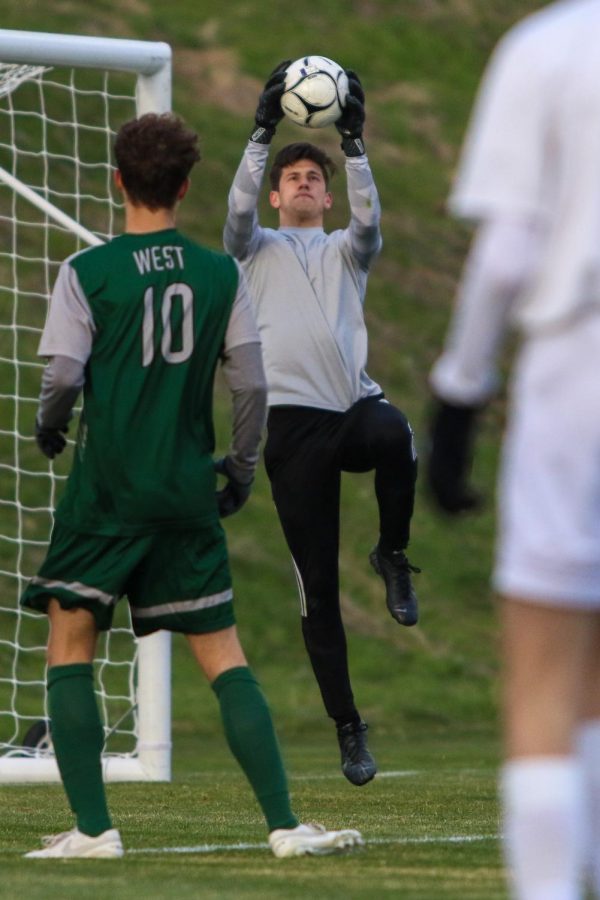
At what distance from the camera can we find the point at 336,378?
7.23 meters

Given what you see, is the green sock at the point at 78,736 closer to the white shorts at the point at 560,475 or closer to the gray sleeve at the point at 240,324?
the gray sleeve at the point at 240,324

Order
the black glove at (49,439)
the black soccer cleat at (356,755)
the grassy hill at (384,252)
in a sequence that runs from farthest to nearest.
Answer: the grassy hill at (384,252)
the black soccer cleat at (356,755)
the black glove at (49,439)

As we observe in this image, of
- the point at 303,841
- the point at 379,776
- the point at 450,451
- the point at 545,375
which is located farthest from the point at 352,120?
the point at 545,375

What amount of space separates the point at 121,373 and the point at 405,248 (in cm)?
2079

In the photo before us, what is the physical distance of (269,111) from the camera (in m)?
7.04

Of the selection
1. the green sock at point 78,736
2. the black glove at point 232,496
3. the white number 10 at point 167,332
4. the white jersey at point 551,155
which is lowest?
the green sock at point 78,736

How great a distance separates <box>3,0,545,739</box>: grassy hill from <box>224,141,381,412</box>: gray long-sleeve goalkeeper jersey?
8198 millimetres

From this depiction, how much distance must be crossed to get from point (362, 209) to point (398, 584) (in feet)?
Result: 4.67

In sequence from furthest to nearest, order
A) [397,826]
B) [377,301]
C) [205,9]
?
[205,9] → [377,301] → [397,826]

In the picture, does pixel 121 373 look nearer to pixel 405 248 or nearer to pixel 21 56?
pixel 21 56

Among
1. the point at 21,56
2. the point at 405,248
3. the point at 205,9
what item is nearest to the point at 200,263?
the point at 21,56

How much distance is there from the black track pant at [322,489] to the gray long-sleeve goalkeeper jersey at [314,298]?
98 mm

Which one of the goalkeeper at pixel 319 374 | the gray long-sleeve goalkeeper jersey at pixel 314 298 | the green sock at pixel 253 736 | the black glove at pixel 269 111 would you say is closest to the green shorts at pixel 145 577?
the green sock at pixel 253 736

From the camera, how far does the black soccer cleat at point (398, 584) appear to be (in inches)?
291
